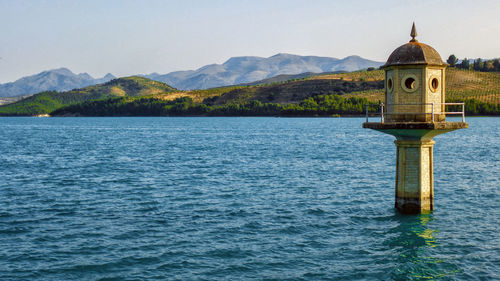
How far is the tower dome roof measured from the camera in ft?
76.5

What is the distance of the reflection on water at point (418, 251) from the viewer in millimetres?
18375

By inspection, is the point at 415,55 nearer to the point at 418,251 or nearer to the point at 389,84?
the point at 389,84

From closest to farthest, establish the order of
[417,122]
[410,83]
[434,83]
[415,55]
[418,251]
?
[418,251]
[417,122]
[415,55]
[410,83]
[434,83]

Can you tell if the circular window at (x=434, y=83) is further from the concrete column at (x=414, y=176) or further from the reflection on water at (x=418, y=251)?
the reflection on water at (x=418, y=251)

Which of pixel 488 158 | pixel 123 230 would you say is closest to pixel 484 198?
pixel 123 230

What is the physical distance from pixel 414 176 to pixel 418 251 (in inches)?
168

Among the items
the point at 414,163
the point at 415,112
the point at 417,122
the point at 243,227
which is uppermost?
the point at 415,112

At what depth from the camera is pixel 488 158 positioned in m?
55.5

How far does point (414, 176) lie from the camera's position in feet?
78.4

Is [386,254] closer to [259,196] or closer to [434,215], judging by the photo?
[434,215]

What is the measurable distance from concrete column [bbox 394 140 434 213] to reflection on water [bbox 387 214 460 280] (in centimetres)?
66

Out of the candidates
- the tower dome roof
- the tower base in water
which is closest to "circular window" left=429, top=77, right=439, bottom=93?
the tower dome roof

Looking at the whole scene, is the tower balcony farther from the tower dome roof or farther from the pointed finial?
the pointed finial

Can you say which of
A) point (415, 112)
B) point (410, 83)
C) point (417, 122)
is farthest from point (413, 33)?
point (417, 122)
